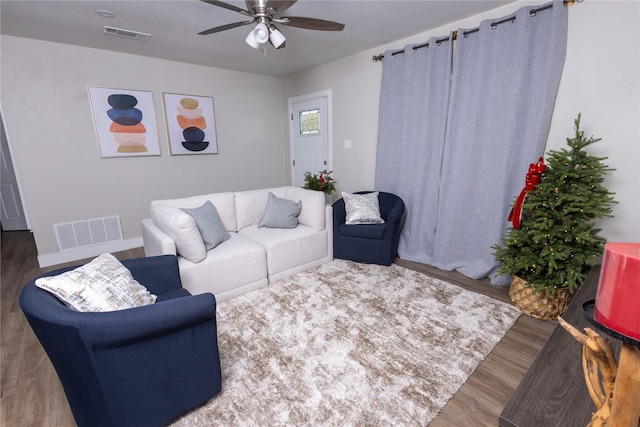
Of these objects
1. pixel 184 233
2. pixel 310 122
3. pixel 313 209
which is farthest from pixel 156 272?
pixel 310 122

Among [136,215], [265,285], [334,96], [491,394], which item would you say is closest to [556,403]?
[491,394]

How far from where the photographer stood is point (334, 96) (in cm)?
431

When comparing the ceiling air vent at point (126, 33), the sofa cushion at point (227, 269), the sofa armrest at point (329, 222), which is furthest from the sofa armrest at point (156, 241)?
the ceiling air vent at point (126, 33)

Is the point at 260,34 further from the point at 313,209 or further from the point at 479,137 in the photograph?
the point at 479,137

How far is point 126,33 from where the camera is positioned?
9.97 feet

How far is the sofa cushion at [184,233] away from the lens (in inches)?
89.7

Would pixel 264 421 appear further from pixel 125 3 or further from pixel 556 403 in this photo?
pixel 125 3

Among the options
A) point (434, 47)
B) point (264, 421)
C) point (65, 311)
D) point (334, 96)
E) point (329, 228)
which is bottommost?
point (264, 421)

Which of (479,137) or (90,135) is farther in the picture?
(90,135)

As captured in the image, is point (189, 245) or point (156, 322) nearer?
point (156, 322)

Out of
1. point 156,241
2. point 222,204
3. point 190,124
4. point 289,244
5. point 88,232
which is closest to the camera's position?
point 156,241

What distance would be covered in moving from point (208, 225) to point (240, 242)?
Result: 336mm

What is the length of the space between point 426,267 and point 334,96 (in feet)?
8.88

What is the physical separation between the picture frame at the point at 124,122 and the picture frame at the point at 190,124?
21cm
